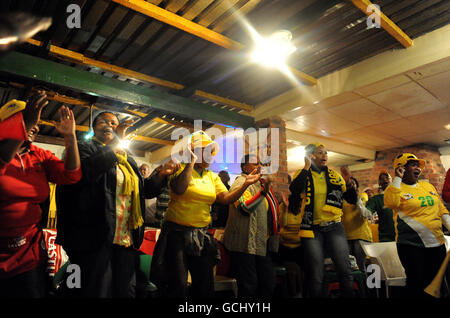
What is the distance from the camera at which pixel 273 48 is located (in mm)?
3479

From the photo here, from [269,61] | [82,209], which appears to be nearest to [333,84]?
[269,61]

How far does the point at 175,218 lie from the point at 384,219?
135 inches

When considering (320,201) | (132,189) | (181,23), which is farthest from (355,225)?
(181,23)

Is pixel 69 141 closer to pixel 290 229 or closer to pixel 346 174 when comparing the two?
pixel 290 229

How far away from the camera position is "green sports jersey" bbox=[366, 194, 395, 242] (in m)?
4.27

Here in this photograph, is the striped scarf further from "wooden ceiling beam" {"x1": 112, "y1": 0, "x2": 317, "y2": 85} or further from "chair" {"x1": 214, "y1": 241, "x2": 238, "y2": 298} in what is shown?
"wooden ceiling beam" {"x1": 112, "y1": 0, "x2": 317, "y2": 85}

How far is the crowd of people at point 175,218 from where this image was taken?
61.1 inches

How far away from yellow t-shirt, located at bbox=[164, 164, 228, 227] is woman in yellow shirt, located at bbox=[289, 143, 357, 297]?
1.05m

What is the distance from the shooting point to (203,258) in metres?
2.24

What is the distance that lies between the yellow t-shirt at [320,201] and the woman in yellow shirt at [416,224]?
606 mm

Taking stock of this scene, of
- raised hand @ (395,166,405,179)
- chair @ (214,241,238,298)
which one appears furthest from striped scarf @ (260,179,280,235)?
raised hand @ (395,166,405,179)

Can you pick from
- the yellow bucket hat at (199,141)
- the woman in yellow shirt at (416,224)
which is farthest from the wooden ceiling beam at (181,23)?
the woman in yellow shirt at (416,224)

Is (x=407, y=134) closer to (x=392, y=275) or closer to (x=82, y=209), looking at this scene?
(x=392, y=275)

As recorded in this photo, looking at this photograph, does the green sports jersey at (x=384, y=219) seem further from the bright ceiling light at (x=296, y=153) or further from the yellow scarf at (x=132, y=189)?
the yellow scarf at (x=132, y=189)
